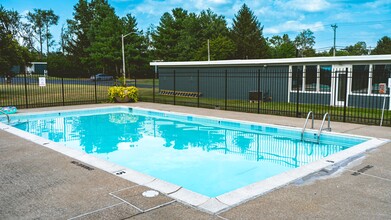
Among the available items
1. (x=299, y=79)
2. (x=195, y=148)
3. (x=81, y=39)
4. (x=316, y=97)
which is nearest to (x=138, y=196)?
(x=195, y=148)

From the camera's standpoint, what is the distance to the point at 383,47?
78.8 m

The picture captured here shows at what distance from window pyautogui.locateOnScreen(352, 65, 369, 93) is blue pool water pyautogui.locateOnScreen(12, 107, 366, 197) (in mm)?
7780

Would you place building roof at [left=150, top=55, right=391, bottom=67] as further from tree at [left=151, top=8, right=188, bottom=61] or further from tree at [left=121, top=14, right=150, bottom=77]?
tree at [left=151, top=8, right=188, bottom=61]

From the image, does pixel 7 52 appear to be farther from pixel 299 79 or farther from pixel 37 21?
pixel 37 21

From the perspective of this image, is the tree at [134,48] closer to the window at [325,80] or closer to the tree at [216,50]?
the tree at [216,50]

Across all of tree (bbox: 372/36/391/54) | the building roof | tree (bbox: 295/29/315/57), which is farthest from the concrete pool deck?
tree (bbox: 295/29/315/57)

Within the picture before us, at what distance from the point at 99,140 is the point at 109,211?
A: 743 cm

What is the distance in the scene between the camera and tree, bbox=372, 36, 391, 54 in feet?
246

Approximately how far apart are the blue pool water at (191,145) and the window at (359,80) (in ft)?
25.5

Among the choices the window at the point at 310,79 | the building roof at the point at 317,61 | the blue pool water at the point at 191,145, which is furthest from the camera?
the window at the point at 310,79

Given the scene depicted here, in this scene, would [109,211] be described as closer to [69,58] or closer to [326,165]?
[326,165]

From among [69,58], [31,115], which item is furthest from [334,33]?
[31,115]

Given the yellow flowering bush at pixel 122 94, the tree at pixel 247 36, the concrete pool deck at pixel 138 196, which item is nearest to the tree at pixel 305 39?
the tree at pixel 247 36

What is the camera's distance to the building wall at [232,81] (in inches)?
783
